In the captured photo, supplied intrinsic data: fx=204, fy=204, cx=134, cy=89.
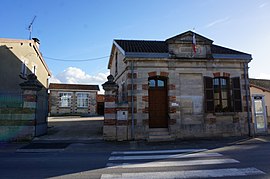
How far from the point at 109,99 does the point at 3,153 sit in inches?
195

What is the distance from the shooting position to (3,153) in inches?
296

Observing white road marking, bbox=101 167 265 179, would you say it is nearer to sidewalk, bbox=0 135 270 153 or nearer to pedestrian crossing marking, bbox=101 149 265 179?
pedestrian crossing marking, bbox=101 149 265 179

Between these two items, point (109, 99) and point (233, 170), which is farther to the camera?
point (109, 99)

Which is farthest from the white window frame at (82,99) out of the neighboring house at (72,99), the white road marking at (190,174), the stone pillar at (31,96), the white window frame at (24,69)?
the white road marking at (190,174)

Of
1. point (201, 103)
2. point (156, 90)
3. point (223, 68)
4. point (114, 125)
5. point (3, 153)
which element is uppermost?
point (223, 68)

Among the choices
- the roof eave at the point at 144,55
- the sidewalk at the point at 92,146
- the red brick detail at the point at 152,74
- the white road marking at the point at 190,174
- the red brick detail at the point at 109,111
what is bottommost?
the sidewalk at the point at 92,146

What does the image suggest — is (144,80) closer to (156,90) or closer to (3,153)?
(156,90)

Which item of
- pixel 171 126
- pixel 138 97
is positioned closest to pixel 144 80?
pixel 138 97

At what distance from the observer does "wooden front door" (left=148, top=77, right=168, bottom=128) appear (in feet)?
36.8

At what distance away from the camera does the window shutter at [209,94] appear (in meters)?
11.3

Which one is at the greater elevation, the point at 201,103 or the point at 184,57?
the point at 184,57

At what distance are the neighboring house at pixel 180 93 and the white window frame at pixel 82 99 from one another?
21.9 metres

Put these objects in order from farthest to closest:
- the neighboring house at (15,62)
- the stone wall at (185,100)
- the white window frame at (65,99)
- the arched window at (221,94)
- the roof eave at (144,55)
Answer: the white window frame at (65,99), the neighboring house at (15,62), the arched window at (221,94), the roof eave at (144,55), the stone wall at (185,100)

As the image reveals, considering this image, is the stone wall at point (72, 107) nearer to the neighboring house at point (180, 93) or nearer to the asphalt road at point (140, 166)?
the neighboring house at point (180, 93)
